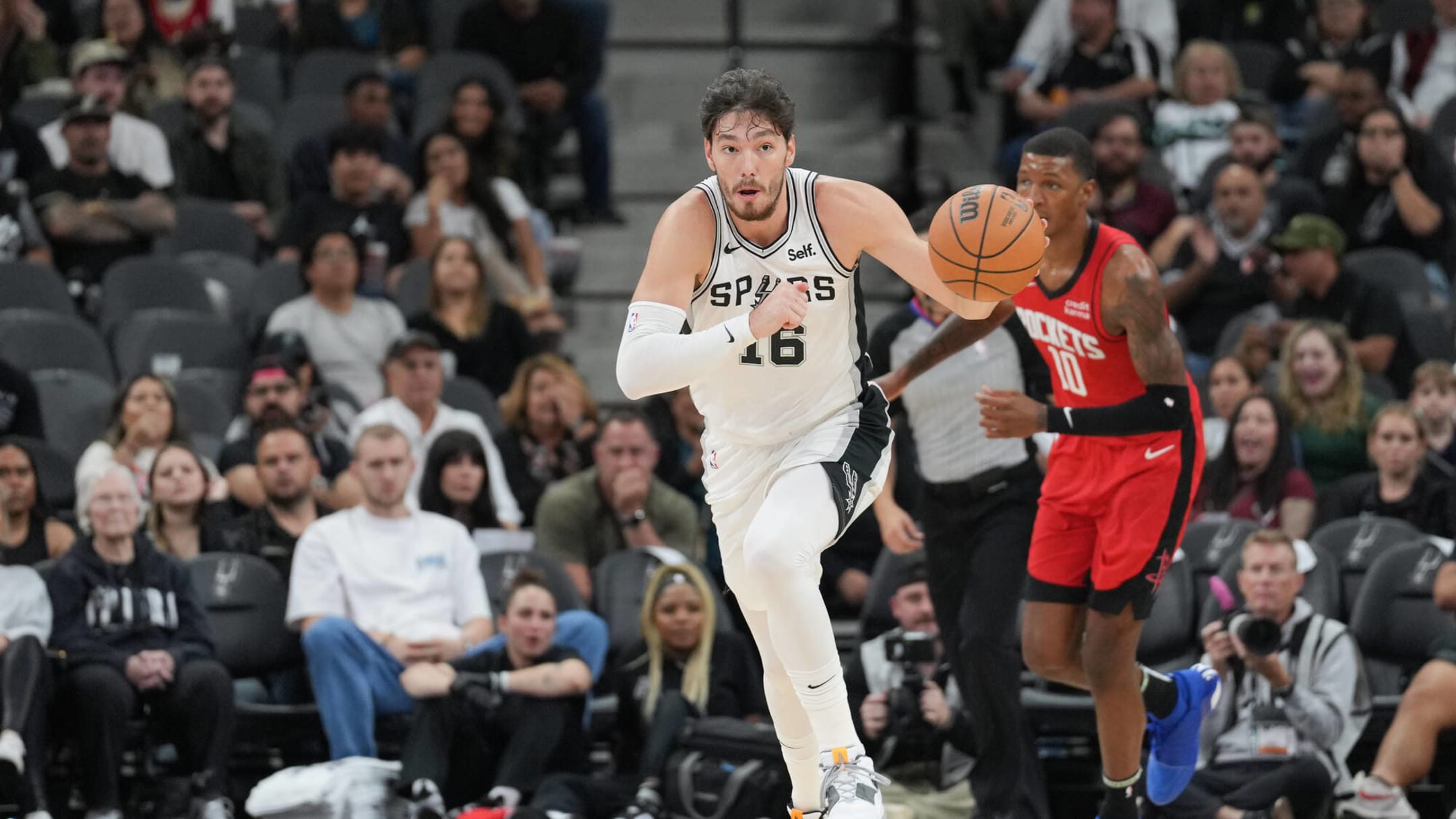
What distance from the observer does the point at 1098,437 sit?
21.4ft

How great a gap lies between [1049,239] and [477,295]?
5203mm

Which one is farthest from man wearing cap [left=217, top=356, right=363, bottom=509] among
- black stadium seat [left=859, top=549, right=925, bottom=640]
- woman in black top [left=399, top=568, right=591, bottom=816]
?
black stadium seat [left=859, top=549, right=925, bottom=640]

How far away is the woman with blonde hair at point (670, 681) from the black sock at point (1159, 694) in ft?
7.70

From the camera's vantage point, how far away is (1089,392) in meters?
6.48

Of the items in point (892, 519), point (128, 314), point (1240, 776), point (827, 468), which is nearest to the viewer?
point (827, 468)

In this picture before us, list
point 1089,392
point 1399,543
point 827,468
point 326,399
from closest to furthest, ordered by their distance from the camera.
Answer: point 827,468, point 1089,392, point 1399,543, point 326,399

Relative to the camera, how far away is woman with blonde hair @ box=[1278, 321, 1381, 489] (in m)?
10.0

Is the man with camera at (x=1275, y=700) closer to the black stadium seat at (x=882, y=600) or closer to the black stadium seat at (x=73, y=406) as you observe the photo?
the black stadium seat at (x=882, y=600)

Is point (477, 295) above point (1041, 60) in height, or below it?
below

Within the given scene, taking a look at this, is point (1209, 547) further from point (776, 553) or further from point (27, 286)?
point (27, 286)

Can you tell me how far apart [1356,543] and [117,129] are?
7.77 metres

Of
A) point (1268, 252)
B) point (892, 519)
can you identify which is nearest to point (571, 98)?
point (1268, 252)

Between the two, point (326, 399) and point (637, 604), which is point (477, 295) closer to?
point (326, 399)

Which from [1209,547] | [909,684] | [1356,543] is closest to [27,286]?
[909,684]
